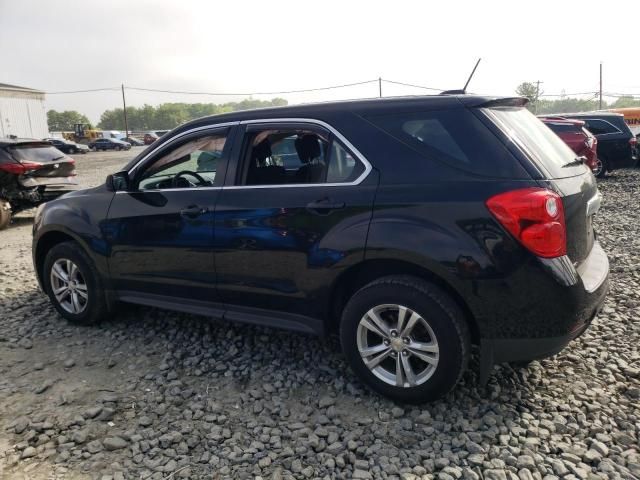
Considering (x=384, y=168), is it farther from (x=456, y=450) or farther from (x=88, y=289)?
(x=88, y=289)

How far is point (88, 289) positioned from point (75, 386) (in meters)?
1.06

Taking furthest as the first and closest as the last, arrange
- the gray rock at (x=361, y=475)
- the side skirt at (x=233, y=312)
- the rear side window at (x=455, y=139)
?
the side skirt at (x=233, y=312)
the rear side window at (x=455, y=139)
the gray rock at (x=361, y=475)

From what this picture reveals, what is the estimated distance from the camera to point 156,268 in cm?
392

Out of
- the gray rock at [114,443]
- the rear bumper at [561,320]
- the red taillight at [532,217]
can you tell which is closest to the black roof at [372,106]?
the red taillight at [532,217]

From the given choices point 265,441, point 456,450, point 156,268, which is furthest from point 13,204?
point 456,450

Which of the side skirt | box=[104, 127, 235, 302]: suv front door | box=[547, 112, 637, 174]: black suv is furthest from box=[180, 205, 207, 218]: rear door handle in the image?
box=[547, 112, 637, 174]: black suv

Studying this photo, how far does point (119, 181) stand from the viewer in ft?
13.3

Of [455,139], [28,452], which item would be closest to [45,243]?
[28,452]

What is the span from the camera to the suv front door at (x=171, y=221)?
3.64m

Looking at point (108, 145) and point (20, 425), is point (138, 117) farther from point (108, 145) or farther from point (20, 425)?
point (20, 425)

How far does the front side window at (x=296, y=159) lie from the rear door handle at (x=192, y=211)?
14.9 inches

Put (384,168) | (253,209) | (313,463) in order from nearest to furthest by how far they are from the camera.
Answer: (313,463) → (384,168) → (253,209)

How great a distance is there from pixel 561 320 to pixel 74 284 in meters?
3.81

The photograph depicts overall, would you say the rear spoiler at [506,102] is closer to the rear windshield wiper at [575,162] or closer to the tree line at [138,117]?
the rear windshield wiper at [575,162]
